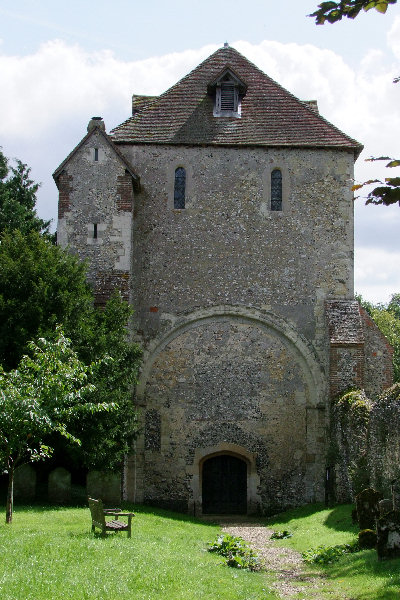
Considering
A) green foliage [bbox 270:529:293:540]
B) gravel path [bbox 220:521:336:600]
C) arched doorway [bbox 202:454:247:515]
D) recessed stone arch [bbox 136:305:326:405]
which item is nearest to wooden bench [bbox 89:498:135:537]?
gravel path [bbox 220:521:336:600]

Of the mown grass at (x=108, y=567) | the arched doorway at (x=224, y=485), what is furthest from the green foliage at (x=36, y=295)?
the arched doorway at (x=224, y=485)

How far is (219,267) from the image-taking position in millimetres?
22406

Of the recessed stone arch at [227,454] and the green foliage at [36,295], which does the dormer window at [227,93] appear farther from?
the recessed stone arch at [227,454]

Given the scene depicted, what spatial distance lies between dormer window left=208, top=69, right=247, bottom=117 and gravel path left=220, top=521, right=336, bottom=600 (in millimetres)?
12713

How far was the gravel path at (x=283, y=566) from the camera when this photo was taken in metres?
10.2

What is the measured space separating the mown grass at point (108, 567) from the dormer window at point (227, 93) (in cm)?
1407

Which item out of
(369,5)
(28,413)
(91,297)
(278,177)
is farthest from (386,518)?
(278,177)

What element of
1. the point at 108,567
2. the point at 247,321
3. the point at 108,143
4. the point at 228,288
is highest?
the point at 108,143

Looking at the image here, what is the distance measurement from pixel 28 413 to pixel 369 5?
30.9 feet

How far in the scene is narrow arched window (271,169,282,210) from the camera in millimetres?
22922

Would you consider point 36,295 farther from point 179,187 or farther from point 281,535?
point 281,535

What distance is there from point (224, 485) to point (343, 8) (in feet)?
57.6

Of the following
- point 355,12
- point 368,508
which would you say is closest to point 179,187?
point 368,508

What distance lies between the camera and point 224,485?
21.8 metres
